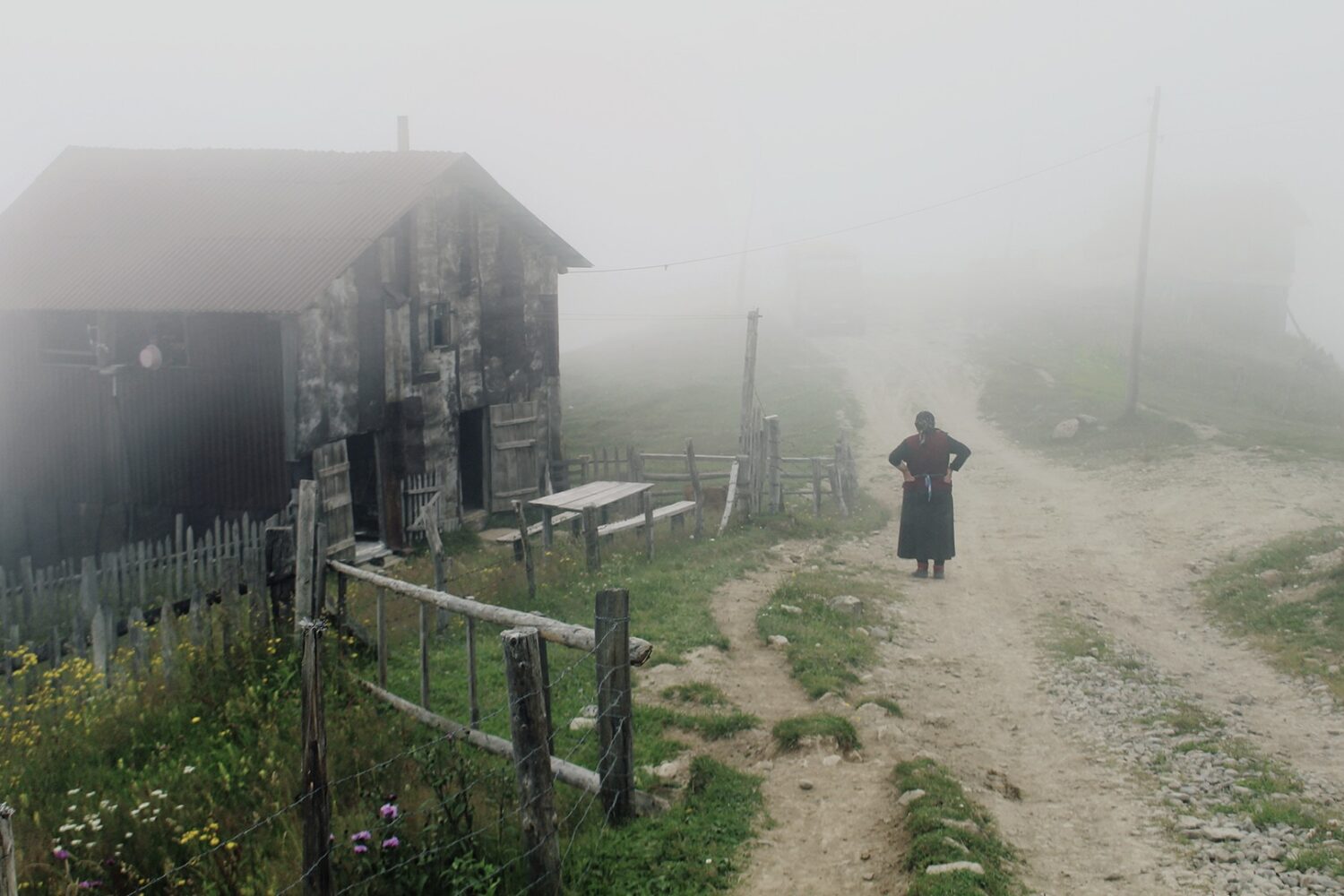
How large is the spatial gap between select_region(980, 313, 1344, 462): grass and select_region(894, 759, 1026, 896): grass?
18.9 meters

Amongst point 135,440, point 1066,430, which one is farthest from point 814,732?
point 1066,430

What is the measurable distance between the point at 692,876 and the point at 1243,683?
21.0 feet

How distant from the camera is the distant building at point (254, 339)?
14828mm

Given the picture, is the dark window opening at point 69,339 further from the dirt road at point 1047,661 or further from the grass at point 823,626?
the grass at point 823,626

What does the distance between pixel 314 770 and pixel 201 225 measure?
1504 centimetres

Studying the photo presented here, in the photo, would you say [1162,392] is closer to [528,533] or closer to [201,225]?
[528,533]

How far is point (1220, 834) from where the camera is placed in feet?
19.1

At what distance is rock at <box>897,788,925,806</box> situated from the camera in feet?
19.6

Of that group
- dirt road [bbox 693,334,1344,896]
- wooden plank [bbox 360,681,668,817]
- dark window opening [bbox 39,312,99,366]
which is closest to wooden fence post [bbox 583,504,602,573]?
dirt road [bbox 693,334,1344,896]

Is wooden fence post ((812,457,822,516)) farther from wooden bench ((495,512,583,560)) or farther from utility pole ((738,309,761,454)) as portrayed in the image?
wooden bench ((495,512,583,560))

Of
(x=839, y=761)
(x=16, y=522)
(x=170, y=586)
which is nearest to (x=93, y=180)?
(x=16, y=522)

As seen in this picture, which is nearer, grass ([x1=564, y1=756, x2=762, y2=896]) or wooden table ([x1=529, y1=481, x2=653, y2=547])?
grass ([x1=564, y1=756, x2=762, y2=896])

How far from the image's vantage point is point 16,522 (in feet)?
56.5

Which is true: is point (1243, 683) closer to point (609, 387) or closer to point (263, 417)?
point (263, 417)
